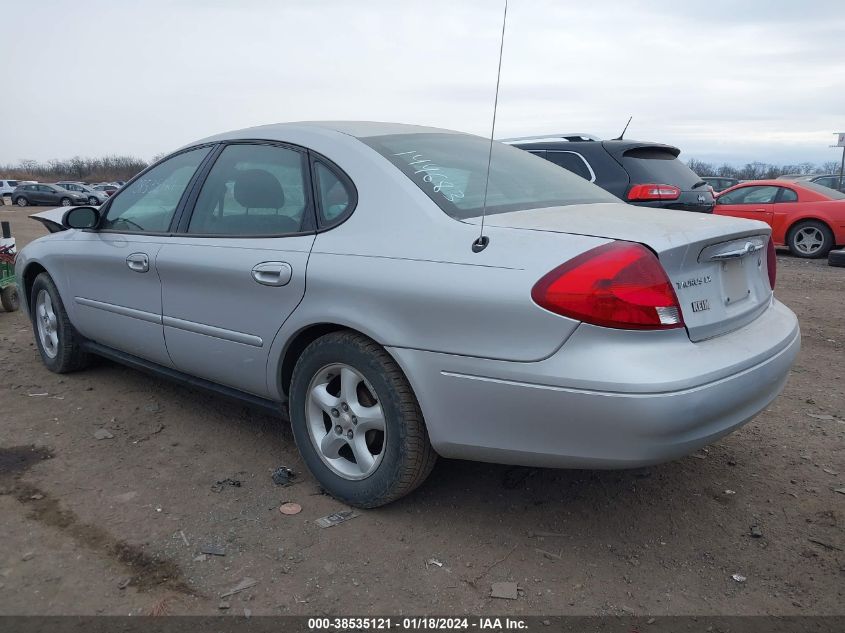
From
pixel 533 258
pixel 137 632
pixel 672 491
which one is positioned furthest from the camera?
pixel 672 491

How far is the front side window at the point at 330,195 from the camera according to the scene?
300 centimetres

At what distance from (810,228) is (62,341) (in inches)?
440

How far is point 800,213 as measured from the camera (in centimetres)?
1171

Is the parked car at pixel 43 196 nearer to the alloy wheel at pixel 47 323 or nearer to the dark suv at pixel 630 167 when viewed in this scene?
the dark suv at pixel 630 167

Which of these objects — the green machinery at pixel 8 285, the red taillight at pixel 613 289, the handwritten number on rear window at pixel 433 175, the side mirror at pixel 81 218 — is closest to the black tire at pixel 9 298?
the green machinery at pixel 8 285

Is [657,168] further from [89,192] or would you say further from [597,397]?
[89,192]

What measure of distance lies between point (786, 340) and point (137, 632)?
2.53m

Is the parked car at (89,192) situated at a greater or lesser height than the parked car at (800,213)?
lesser

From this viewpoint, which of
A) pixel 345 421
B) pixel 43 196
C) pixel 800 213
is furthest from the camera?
pixel 43 196

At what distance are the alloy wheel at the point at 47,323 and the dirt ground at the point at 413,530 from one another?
36.8 inches

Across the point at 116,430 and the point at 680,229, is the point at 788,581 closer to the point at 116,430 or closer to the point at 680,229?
the point at 680,229

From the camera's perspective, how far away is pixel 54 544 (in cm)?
274

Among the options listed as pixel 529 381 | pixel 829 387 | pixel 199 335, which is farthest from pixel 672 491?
pixel 199 335

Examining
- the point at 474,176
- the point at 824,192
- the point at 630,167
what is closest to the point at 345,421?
the point at 474,176
